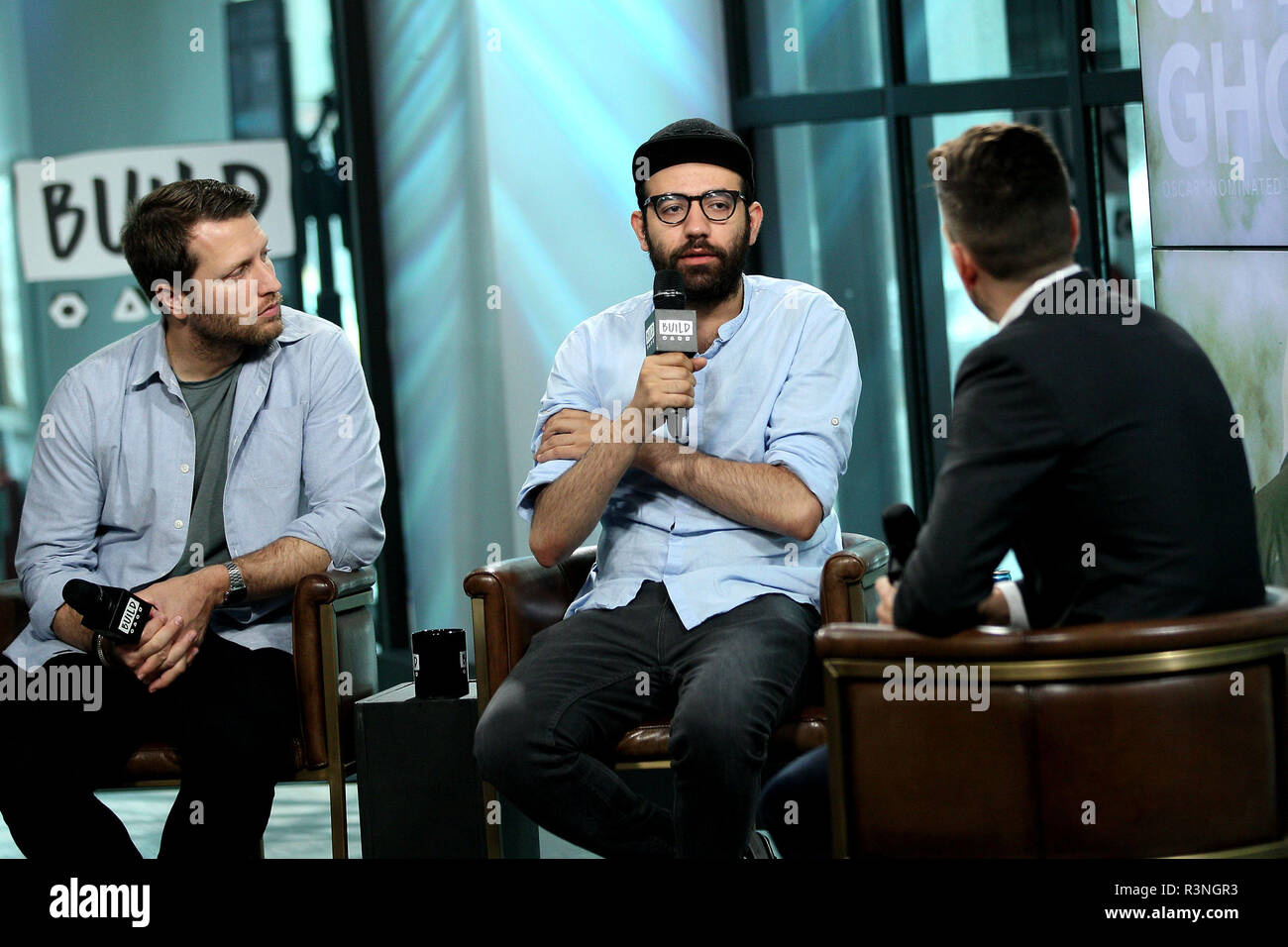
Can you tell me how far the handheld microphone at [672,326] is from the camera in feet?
8.08

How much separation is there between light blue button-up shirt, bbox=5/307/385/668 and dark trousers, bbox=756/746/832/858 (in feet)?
3.42

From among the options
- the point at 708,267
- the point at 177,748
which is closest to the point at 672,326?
the point at 708,267

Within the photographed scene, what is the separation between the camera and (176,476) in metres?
2.79

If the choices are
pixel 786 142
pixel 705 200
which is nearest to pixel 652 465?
pixel 705 200

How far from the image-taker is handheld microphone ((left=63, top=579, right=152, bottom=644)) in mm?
2524

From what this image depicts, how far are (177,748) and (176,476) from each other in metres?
0.55

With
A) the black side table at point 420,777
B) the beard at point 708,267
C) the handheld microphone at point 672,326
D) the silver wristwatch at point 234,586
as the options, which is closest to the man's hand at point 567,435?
the handheld microphone at point 672,326

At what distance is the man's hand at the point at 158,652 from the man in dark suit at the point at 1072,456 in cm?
143

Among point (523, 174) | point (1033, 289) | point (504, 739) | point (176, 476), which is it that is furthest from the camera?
point (523, 174)

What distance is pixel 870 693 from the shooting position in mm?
1916

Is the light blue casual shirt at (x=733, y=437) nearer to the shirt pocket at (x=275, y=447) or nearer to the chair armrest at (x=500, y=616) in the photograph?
the chair armrest at (x=500, y=616)

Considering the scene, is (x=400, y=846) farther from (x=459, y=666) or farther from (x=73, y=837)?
(x=73, y=837)

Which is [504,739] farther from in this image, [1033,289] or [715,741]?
[1033,289]

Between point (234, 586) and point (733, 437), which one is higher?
point (733, 437)
